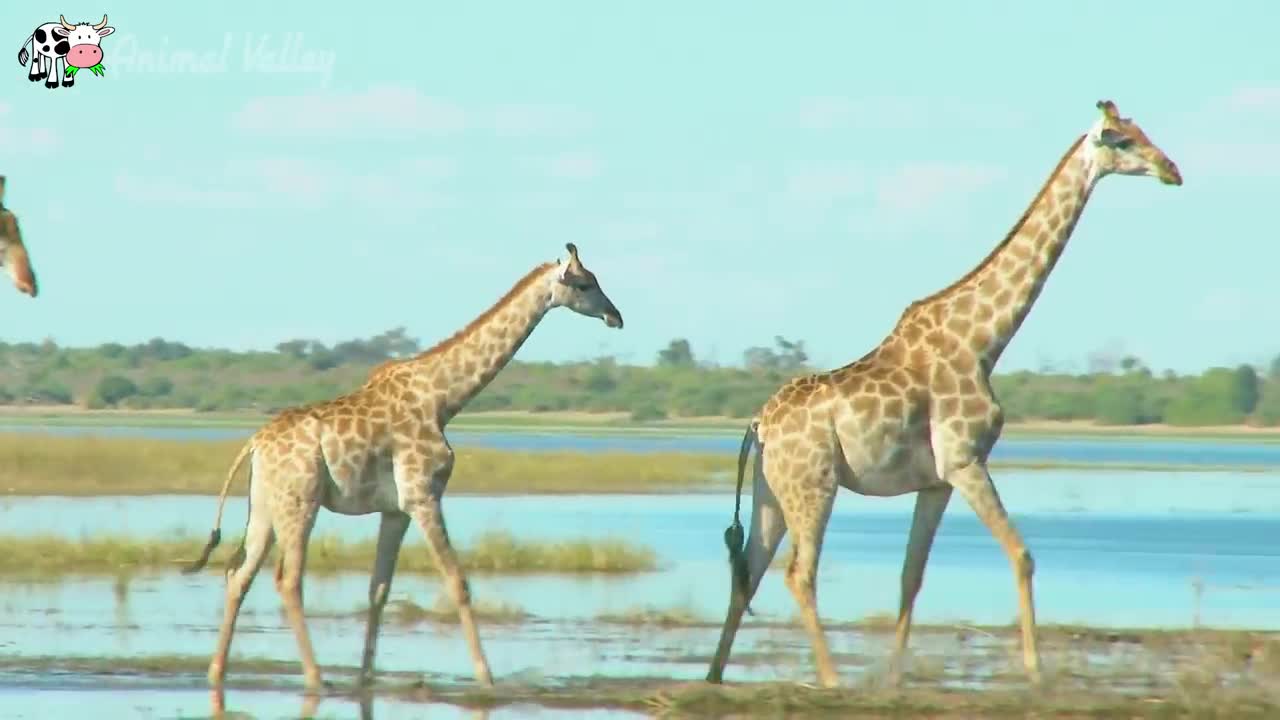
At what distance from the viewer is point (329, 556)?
26547mm

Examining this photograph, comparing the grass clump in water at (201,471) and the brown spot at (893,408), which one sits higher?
the brown spot at (893,408)

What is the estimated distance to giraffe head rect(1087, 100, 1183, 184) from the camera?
52.0 ft

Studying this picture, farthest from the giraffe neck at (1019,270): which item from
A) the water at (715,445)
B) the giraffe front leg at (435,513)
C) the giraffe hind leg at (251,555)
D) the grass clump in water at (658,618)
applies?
the water at (715,445)

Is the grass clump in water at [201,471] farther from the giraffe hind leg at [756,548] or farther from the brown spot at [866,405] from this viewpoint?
the brown spot at [866,405]

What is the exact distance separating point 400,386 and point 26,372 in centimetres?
11434

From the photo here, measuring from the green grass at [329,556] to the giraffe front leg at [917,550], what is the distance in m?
10.1

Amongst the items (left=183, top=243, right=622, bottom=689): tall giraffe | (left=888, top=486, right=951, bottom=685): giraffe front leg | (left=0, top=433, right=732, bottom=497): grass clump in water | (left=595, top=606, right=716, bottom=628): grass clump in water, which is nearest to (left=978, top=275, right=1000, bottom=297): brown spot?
(left=888, top=486, right=951, bottom=685): giraffe front leg

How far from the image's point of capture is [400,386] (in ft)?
54.1

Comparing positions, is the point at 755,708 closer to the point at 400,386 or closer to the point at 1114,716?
the point at 1114,716

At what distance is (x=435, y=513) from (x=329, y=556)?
1075 centimetres

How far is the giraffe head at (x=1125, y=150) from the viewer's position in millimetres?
15836

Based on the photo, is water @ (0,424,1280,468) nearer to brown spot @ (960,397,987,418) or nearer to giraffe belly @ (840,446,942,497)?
giraffe belly @ (840,446,942,497)

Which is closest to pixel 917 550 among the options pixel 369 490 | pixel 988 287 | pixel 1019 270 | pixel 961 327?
pixel 961 327

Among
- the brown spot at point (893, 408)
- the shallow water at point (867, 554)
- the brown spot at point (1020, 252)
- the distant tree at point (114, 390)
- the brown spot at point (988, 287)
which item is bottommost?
the shallow water at point (867, 554)
